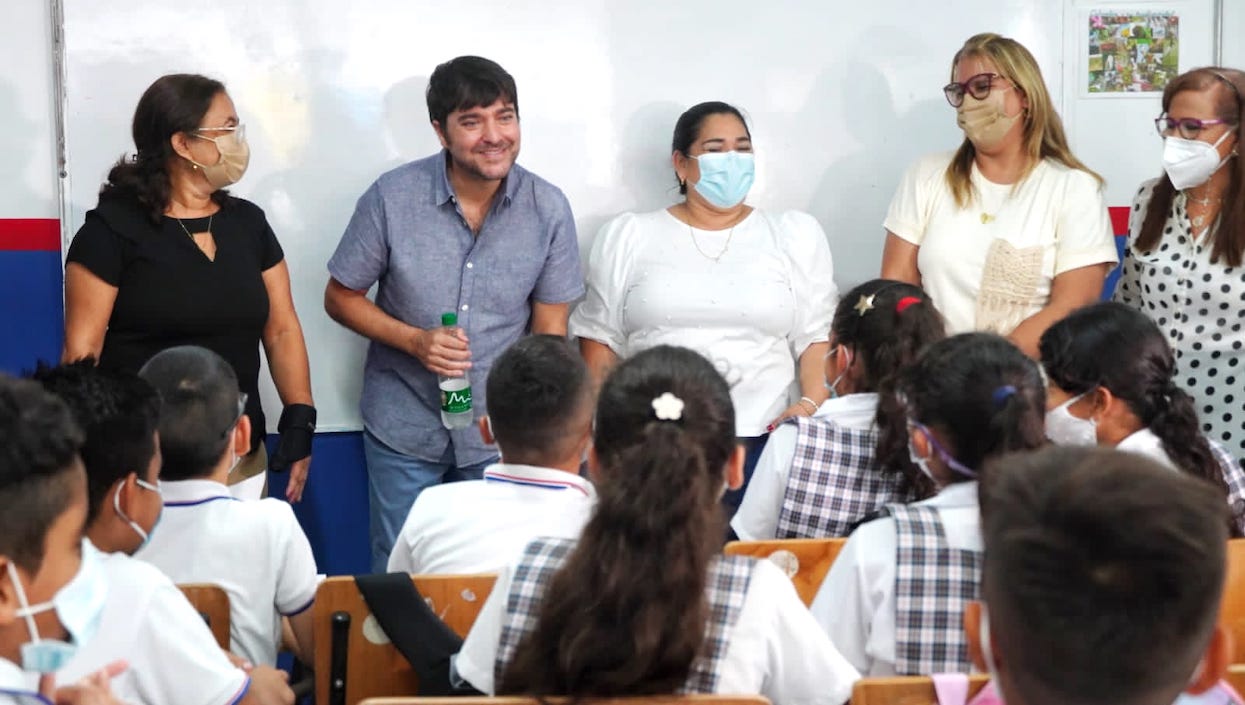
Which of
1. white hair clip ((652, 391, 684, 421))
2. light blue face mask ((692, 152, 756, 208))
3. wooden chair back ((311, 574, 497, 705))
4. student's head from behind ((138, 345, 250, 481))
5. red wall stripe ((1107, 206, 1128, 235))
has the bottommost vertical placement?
wooden chair back ((311, 574, 497, 705))

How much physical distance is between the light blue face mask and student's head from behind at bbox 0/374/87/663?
2451mm

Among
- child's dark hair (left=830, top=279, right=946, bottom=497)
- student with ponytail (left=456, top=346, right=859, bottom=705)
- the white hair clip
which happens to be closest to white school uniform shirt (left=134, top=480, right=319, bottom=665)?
student with ponytail (left=456, top=346, right=859, bottom=705)

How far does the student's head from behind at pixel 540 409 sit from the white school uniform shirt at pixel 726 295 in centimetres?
132

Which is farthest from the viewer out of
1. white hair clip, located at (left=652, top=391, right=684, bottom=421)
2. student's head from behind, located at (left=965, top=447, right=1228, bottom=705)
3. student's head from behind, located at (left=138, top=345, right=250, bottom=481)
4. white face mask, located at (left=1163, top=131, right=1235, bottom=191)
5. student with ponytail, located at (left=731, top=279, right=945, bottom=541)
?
white face mask, located at (left=1163, top=131, right=1235, bottom=191)

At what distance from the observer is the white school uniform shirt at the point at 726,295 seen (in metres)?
3.73

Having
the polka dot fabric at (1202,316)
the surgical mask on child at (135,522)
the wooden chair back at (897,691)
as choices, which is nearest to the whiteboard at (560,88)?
the polka dot fabric at (1202,316)

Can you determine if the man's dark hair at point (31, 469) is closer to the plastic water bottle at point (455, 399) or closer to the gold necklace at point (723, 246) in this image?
the plastic water bottle at point (455, 399)

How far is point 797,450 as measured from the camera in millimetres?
2568

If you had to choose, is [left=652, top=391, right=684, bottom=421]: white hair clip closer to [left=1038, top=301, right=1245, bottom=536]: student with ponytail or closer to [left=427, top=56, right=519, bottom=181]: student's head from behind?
[left=1038, top=301, right=1245, bottom=536]: student with ponytail

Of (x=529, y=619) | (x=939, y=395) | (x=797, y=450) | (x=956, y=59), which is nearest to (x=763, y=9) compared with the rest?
(x=956, y=59)

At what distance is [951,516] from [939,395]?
23cm

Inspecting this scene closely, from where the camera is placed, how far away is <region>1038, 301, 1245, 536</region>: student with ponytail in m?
2.44

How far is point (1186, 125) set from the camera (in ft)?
11.2

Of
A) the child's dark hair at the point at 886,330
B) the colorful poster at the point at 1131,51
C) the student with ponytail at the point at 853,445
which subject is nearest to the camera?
the student with ponytail at the point at 853,445
